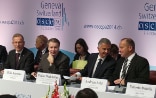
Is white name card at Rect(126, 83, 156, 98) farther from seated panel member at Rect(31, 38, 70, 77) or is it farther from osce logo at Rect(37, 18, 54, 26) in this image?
osce logo at Rect(37, 18, 54, 26)

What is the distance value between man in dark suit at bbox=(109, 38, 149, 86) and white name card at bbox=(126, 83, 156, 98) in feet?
1.62

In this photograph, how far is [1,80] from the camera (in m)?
4.77

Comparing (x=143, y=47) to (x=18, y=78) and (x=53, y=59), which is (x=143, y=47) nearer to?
(x=53, y=59)

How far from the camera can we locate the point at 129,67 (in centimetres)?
472

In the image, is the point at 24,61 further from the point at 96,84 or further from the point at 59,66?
the point at 96,84

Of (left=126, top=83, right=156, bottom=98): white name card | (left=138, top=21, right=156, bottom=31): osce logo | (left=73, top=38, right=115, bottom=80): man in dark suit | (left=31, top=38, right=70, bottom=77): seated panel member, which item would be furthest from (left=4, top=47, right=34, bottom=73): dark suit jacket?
(left=138, top=21, right=156, bottom=31): osce logo

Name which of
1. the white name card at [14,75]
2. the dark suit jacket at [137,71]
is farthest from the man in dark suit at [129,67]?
the white name card at [14,75]

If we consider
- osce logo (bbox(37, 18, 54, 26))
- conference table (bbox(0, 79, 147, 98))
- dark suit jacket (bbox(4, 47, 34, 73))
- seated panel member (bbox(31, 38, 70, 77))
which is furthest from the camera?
osce logo (bbox(37, 18, 54, 26))

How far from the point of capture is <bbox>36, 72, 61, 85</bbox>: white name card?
4379 mm

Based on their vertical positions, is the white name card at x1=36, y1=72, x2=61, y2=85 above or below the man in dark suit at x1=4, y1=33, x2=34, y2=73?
below

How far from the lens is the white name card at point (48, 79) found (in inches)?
172

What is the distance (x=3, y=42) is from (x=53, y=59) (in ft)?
13.2

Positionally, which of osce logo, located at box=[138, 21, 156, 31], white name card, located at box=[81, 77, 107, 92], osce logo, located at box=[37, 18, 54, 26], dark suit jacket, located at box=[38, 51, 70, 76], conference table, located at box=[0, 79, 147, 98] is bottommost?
conference table, located at box=[0, 79, 147, 98]

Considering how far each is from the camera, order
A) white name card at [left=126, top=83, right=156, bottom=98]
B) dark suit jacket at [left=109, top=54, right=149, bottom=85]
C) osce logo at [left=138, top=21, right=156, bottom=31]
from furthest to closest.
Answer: osce logo at [left=138, top=21, right=156, bottom=31]
dark suit jacket at [left=109, top=54, right=149, bottom=85]
white name card at [left=126, top=83, right=156, bottom=98]
